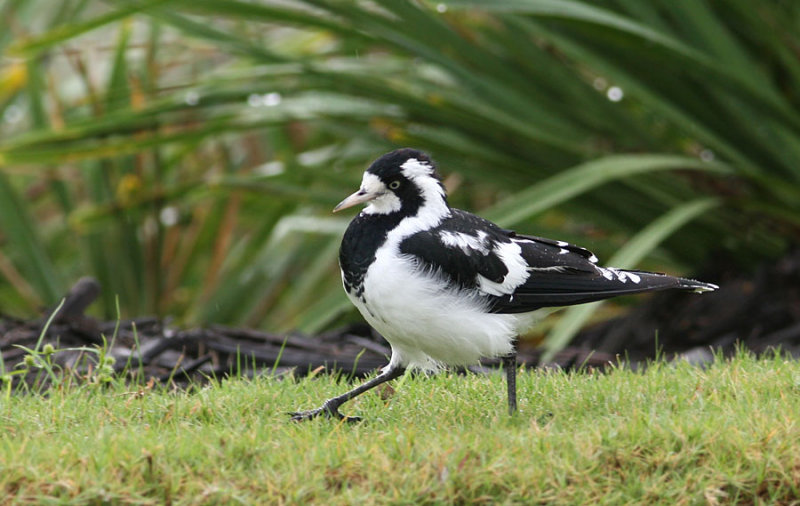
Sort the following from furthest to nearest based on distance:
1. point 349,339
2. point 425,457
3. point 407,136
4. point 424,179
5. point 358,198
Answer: point 407,136 < point 349,339 < point 424,179 < point 358,198 < point 425,457

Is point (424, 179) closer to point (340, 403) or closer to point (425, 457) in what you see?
point (340, 403)

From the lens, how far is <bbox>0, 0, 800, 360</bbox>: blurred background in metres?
5.77

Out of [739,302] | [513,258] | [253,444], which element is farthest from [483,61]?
[253,444]

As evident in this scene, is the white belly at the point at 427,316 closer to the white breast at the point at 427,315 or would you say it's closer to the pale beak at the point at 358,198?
the white breast at the point at 427,315

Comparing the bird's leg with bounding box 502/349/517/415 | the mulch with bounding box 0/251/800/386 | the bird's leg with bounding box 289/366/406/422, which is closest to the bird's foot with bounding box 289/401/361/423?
the bird's leg with bounding box 289/366/406/422

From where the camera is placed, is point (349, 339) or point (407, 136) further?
point (407, 136)

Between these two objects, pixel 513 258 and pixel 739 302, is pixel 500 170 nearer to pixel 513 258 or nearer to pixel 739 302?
pixel 739 302

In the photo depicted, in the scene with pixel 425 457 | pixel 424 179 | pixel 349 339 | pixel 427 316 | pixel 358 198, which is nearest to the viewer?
pixel 425 457

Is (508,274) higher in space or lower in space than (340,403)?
higher

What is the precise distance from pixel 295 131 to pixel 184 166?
0.96 metres

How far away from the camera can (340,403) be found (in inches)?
146

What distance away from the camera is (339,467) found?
3006 millimetres

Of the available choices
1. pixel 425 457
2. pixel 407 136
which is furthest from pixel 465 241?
pixel 407 136

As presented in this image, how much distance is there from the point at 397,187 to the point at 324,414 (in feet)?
2.53
